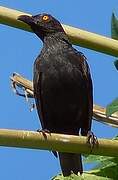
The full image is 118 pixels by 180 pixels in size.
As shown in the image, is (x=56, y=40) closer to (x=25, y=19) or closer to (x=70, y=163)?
(x=25, y=19)

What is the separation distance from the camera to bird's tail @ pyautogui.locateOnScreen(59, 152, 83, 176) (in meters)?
2.32

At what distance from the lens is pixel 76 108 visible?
2.86 metres

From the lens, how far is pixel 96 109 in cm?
245

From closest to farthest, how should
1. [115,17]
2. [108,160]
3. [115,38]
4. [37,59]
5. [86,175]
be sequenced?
1. [86,175]
2. [108,160]
3. [115,38]
4. [115,17]
5. [37,59]

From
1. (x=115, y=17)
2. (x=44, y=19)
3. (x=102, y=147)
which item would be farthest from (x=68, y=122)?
(x=102, y=147)

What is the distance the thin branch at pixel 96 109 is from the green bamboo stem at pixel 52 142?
0.71 metres

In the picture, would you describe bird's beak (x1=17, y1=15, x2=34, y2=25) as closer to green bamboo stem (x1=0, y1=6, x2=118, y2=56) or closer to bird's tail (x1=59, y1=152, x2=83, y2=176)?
green bamboo stem (x1=0, y1=6, x2=118, y2=56)

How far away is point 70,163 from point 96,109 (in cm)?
32

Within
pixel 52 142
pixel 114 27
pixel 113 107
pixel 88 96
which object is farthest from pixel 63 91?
pixel 52 142

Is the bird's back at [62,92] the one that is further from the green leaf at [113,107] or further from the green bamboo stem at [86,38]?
the green bamboo stem at [86,38]

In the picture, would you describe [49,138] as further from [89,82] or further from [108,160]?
[89,82]

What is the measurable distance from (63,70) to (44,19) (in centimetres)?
52

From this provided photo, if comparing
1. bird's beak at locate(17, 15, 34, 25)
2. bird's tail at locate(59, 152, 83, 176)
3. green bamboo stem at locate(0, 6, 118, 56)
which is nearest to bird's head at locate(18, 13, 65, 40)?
bird's beak at locate(17, 15, 34, 25)

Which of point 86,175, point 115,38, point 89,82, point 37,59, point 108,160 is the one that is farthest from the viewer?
point 37,59
